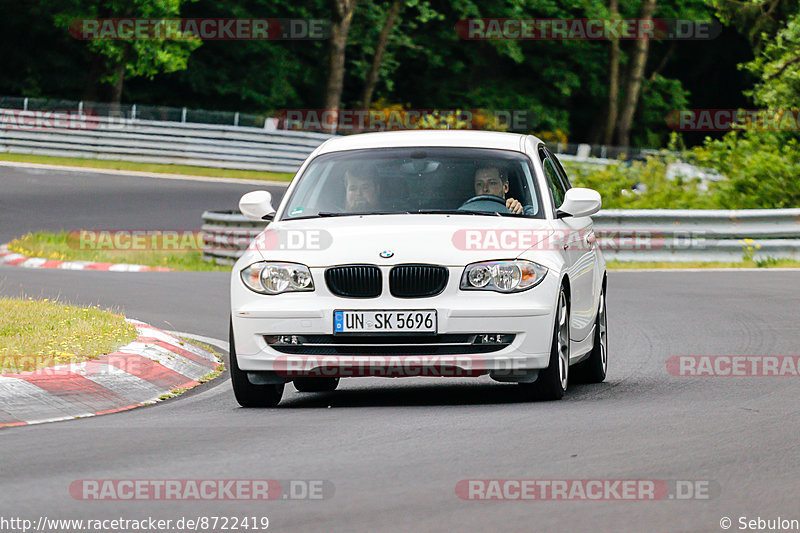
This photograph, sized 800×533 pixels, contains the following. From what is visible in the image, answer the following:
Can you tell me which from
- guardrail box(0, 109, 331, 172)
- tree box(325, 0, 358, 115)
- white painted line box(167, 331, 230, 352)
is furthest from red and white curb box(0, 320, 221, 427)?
tree box(325, 0, 358, 115)

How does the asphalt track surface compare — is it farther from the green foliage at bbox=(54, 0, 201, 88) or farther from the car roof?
the green foliage at bbox=(54, 0, 201, 88)

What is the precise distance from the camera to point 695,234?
21312 mm

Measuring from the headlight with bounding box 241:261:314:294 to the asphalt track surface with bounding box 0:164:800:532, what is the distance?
74cm

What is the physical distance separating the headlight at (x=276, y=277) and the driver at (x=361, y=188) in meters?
0.94

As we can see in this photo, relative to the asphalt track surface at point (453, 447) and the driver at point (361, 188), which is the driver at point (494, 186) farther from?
the asphalt track surface at point (453, 447)

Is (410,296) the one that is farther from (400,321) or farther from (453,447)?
(453,447)

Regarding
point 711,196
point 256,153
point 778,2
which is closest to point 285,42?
point 256,153

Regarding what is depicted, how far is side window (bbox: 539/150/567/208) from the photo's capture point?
10.3 meters

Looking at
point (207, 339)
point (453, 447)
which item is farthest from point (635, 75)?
point (453, 447)

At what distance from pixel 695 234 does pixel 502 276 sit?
12.9 m

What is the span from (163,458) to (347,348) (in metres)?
1.92

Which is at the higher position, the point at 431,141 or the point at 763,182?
the point at 431,141

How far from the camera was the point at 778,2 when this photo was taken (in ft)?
107
